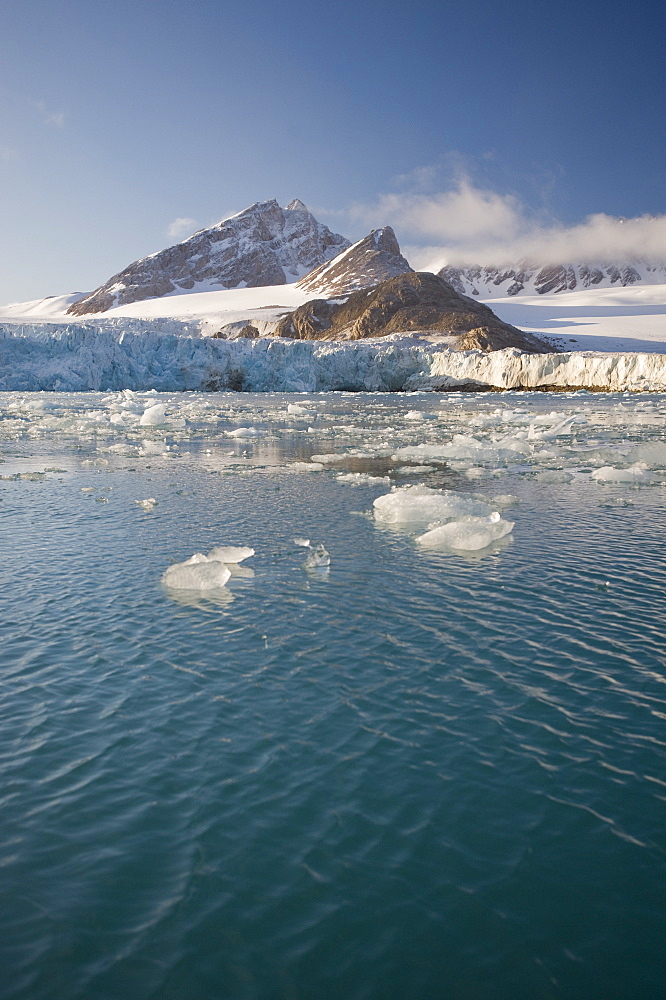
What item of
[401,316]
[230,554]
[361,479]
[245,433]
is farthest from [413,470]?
[401,316]

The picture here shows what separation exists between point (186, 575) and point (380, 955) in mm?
4814

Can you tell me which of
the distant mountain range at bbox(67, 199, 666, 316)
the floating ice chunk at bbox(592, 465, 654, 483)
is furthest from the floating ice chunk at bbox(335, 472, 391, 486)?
the distant mountain range at bbox(67, 199, 666, 316)

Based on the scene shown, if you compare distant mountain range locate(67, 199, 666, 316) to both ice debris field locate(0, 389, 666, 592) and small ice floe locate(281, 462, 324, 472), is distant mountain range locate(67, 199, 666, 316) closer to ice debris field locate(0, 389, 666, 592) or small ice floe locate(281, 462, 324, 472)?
ice debris field locate(0, 389, 666, 592)

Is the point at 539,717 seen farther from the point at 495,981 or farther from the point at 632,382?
the point at 632,382

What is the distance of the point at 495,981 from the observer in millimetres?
2777

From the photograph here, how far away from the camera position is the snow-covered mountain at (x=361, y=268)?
470 feet

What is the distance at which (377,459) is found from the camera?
17.5m

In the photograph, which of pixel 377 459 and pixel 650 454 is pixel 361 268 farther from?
pixel 650 454

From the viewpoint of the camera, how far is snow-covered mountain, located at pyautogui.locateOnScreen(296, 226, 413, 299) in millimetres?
143375

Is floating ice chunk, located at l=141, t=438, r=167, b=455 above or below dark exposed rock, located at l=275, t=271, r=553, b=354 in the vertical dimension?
below

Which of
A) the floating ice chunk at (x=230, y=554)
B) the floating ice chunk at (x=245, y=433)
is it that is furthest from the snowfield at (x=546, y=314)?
the floating ice chunk at (x=230, y=554)

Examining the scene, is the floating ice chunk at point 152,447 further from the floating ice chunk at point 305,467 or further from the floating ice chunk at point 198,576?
the floating ice chunk at point 198,576

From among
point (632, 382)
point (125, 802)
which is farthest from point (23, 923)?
point (632, 382)

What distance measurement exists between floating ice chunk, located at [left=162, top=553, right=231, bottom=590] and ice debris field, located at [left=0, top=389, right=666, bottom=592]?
0.01 meters
